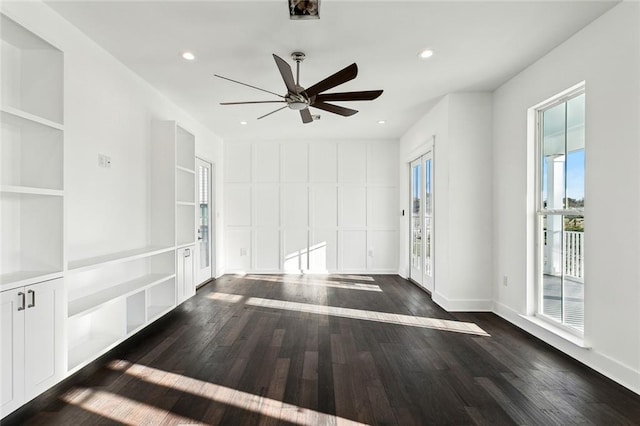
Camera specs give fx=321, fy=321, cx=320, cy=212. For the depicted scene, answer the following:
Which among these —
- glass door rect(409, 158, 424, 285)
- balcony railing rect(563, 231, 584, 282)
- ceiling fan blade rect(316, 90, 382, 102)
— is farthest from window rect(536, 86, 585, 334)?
glass door rect(409, 158, 424, 285)

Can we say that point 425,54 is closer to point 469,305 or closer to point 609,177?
point 609,177

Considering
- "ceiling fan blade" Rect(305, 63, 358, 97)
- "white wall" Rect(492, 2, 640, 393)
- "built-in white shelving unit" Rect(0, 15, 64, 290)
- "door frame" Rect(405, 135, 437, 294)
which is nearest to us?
"built-in white shelving unit" Rect(0, 15, 64, 290)

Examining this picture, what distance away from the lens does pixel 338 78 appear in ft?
8.38

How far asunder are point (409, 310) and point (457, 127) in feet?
7.76

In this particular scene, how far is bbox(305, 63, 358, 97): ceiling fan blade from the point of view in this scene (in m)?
2.43

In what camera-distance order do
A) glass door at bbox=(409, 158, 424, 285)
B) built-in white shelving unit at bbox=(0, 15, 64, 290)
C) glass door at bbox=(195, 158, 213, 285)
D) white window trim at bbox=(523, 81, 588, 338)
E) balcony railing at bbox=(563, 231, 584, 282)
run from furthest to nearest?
glass door at bbox=(195, 158, 213, 285), glass door at bbox=(409, 158, 424, 285), white window trim at bbox=(523, 81, 588, 338), balcony railing at bbox=(563, 231, 584, 282), built-in white shelving unit at bbox=(0, 15, 64, 290)

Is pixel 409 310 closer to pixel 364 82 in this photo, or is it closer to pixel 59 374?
pixel 364 82

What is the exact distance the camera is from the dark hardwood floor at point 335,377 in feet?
6.36

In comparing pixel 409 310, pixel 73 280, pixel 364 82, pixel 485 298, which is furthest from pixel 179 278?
pixel 485 298

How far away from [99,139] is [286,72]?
1.86 meters

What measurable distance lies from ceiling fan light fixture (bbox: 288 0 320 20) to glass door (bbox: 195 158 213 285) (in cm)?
379

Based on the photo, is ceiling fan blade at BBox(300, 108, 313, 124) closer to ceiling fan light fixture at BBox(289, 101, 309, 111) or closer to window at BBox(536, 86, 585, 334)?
ceiling fan light fixture at BBox(289, 101, 309, 111)

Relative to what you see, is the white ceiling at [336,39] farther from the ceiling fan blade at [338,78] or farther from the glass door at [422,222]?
the glass door at [422,222]

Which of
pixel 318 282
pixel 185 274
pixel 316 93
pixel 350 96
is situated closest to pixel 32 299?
pixel 185 274
